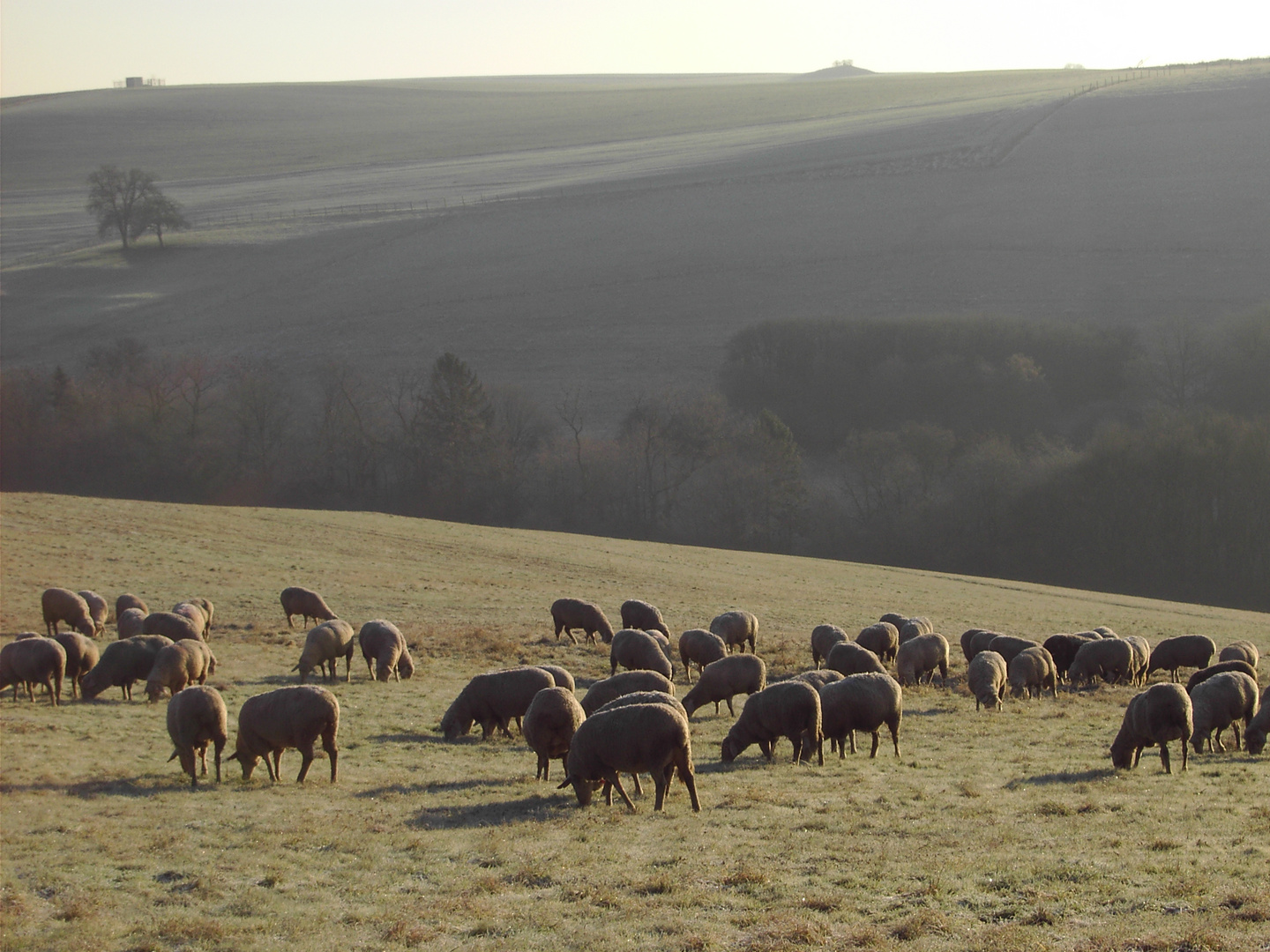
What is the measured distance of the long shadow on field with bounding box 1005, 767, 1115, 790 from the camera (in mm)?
14797

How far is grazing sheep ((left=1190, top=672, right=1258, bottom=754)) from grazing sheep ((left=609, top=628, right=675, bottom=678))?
9512 mm

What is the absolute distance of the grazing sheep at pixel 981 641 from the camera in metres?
25.5

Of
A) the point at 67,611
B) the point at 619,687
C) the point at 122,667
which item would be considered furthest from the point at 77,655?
the point at 619,687

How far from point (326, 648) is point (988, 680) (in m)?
13.4

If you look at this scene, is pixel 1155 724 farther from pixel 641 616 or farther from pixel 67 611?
pixel 67 611

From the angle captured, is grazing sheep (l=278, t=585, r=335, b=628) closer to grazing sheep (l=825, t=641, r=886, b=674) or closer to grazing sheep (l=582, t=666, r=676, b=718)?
grazing sheep (l=582, t=666, r=676, b=718)

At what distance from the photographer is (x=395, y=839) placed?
39.2ft

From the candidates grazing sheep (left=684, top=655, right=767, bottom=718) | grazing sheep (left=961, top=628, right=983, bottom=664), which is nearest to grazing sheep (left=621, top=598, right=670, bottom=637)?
grazing sheep (left=961, top=628, right=983, bottom=664)

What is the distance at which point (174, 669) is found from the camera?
64.4ft

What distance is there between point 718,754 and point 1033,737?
5567 mm

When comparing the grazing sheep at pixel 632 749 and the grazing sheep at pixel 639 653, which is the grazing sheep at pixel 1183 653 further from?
the grazing sheep at pixel 632 749

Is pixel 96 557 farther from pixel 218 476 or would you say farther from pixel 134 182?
pixel 134 182

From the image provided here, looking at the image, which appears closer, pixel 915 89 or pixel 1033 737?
pixel 1033 737

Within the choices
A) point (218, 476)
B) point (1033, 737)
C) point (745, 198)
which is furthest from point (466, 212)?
point (1033, 737)
